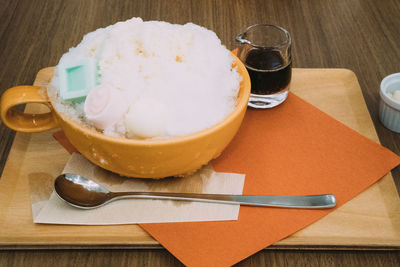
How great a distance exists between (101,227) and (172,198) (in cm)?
13

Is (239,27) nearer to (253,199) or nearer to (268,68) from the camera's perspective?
Answer: (268,68)

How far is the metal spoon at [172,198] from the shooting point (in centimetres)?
66

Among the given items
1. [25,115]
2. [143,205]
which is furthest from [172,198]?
[25,115]

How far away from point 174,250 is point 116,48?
0.35m

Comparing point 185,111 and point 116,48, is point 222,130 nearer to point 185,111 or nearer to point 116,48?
point 185,111

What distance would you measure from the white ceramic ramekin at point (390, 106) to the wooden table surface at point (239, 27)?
2 cm

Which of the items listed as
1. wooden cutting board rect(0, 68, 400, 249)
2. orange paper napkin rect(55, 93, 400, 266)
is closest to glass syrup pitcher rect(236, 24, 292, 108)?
orange paper napkin rect(55, 93, 400, 266)

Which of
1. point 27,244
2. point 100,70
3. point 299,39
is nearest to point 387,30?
A: point 299,39

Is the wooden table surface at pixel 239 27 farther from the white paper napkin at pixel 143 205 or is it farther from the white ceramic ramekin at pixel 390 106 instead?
the white paper napkin at pixel 143 205

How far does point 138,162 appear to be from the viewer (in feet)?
2.05

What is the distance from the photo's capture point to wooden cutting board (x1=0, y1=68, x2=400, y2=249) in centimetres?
63

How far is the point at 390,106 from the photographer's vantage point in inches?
32.5

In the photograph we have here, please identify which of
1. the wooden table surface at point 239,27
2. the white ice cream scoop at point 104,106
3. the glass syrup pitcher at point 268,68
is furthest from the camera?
the wooden table surface at point 239,27

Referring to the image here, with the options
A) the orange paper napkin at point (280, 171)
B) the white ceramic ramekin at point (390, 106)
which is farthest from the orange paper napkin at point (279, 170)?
the white ceramic ramekin at point (390, 106)
